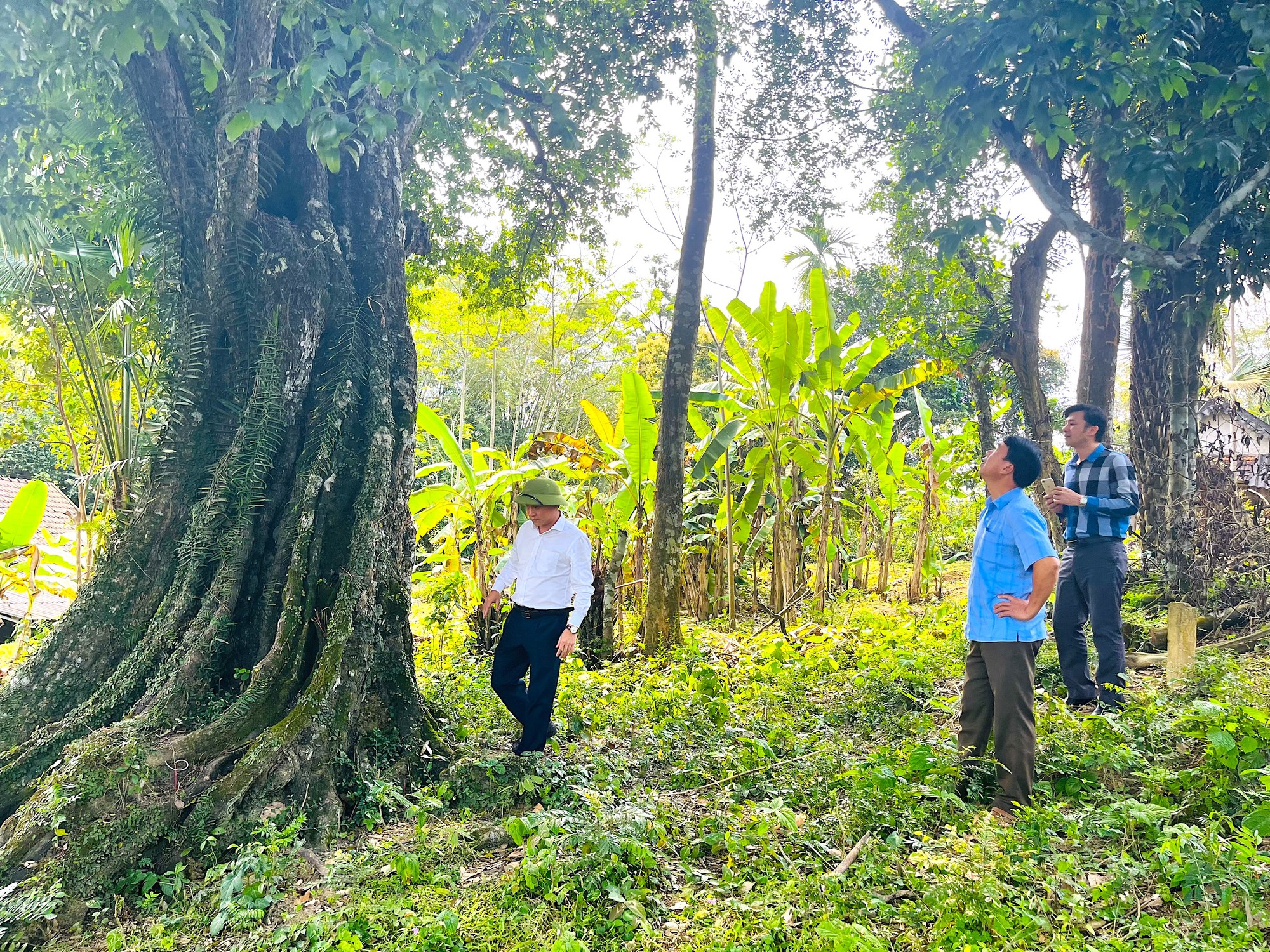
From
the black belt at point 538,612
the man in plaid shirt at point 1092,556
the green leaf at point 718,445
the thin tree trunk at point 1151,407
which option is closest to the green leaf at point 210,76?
the black belt at point 538,612

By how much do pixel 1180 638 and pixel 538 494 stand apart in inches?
154

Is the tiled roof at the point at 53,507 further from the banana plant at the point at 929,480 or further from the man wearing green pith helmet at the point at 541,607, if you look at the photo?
the banana plant at the point at 929,480

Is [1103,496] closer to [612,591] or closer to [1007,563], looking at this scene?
[1007,563]

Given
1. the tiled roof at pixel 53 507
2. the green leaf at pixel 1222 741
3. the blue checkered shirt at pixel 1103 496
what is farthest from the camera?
the tiled roof at pixel 53 507

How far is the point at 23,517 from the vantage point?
6352mm

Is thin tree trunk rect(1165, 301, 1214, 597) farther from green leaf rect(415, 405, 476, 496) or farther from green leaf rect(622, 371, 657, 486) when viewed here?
green leaf rect(415, 405, 476, 496)

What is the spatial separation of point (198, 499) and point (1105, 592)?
482cm

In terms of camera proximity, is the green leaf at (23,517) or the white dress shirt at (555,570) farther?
the green leaf at (23,517)

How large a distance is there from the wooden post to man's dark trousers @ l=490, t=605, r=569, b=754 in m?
3.61

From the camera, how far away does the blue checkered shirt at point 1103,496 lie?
175 inches

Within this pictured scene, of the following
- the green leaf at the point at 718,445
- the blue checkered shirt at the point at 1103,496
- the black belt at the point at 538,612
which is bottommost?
the black belt at the point at 538,612

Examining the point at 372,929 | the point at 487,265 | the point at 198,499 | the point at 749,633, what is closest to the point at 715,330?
the point at 487,265

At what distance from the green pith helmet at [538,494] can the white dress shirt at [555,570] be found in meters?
0.17

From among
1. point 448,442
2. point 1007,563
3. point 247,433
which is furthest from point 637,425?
point 1007,563
